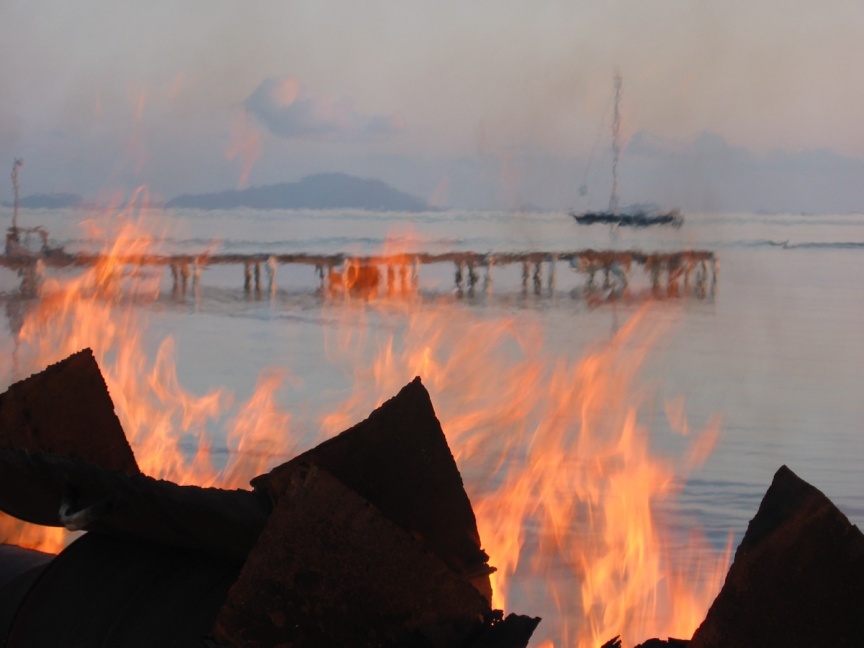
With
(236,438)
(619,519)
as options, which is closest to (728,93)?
(619,519)

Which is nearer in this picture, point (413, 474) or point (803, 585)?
point (803, 585)

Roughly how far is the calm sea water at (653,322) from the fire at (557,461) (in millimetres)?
71

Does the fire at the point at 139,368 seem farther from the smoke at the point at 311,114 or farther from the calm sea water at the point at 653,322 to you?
the smoke at the point at 311,114

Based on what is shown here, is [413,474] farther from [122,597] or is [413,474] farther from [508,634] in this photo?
[122,597]

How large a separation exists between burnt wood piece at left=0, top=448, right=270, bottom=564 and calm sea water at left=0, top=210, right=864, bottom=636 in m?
3.79

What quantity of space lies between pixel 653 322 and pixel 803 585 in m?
5.33

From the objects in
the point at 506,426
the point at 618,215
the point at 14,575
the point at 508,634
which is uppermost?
the point at 618,215

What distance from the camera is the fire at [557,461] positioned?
424 centimetres

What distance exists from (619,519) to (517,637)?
3.80m

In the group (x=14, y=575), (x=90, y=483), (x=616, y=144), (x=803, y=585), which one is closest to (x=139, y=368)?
(x=616, y=144)

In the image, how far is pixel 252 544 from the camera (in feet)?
4.46

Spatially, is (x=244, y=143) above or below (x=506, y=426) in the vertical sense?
above

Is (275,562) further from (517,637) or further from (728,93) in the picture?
(728,93)

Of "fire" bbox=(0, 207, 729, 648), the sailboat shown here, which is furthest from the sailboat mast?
"fire" bbox=(0, 207, 729, 648)
